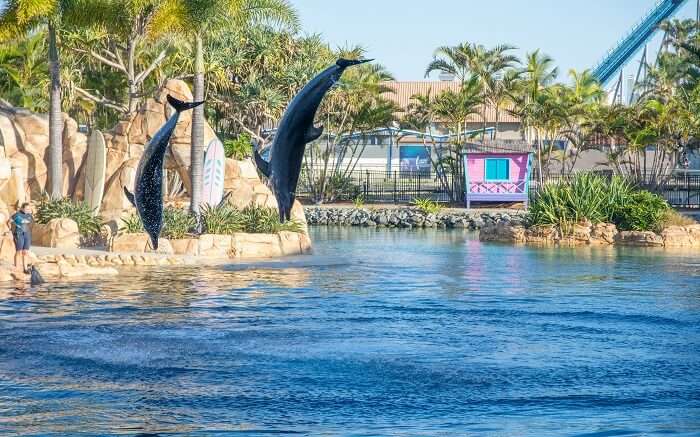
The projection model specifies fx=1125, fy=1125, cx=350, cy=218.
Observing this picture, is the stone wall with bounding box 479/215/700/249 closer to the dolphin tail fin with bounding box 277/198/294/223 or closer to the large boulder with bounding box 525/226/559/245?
the large boulder with bounding box 525/226/559/245

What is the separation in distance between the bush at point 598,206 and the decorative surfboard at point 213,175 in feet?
33.0

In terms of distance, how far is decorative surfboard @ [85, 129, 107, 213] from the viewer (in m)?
28.3

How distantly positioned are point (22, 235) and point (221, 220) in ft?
21.5

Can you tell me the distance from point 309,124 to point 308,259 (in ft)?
35.0

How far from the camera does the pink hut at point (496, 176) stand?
43.9 meters

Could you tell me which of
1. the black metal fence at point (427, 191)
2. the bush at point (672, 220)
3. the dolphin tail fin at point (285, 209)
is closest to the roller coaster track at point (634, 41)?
the black metal fence at point (427, 191)

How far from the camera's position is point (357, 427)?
33.0ft

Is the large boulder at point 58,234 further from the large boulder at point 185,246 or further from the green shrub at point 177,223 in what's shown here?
the large boulder at point 185,246

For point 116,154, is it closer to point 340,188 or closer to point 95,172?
point 95,172

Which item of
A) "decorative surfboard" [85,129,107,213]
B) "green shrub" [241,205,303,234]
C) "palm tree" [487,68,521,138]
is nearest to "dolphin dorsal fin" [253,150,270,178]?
"green shrub" [241,205,303,234]

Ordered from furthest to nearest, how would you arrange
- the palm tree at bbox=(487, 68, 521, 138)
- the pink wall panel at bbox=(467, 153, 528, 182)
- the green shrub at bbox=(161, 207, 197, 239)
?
the palm tree at bbox=(487, 68, 521, 138), the pink wall panel at bbox=(467, 153, 528, 182), the green shrub at bbox=(161, 207, 197, 239)

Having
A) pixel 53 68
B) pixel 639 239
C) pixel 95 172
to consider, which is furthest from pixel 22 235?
pixel 639 239

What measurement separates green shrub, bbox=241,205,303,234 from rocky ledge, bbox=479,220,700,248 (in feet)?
28.4

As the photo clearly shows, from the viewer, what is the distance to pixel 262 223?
1064 inches
